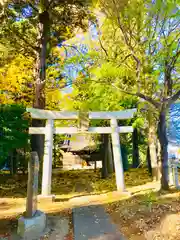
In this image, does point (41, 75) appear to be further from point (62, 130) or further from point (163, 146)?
point (163, 146)

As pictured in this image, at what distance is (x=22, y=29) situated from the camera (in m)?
8.21

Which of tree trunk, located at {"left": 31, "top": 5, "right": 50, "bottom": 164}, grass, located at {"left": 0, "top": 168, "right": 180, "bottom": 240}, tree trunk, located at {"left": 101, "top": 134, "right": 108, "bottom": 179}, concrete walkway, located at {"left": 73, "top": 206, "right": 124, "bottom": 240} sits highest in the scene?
tree trunk, located at {"left": 31, "top": 5, "right": 50, "bottom": 164}

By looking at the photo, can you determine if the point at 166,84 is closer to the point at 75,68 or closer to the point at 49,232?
the point at 75,68

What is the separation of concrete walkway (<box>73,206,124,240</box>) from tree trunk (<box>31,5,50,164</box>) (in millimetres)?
3126

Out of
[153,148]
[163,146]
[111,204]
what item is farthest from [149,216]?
[153,148]

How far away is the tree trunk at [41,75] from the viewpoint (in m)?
7.66

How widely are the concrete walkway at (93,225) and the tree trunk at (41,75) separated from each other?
3.13m

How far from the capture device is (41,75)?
25.5ft

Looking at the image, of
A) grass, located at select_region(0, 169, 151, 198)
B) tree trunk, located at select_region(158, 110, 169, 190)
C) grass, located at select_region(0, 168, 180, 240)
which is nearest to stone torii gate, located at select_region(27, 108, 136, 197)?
grass, located at select_region(0, 168, 180, 240)

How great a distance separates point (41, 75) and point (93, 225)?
515 centimetres

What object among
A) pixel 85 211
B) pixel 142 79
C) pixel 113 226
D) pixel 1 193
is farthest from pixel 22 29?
pixel 113 226

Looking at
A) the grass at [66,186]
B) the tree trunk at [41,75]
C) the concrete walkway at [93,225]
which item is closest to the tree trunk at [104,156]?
the grass at [66,186]

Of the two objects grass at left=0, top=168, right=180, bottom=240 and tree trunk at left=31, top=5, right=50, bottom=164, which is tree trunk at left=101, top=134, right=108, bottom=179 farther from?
tree trunk at left=31, top=5, right=50, bottom=164

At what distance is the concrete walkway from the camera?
3.82 m
